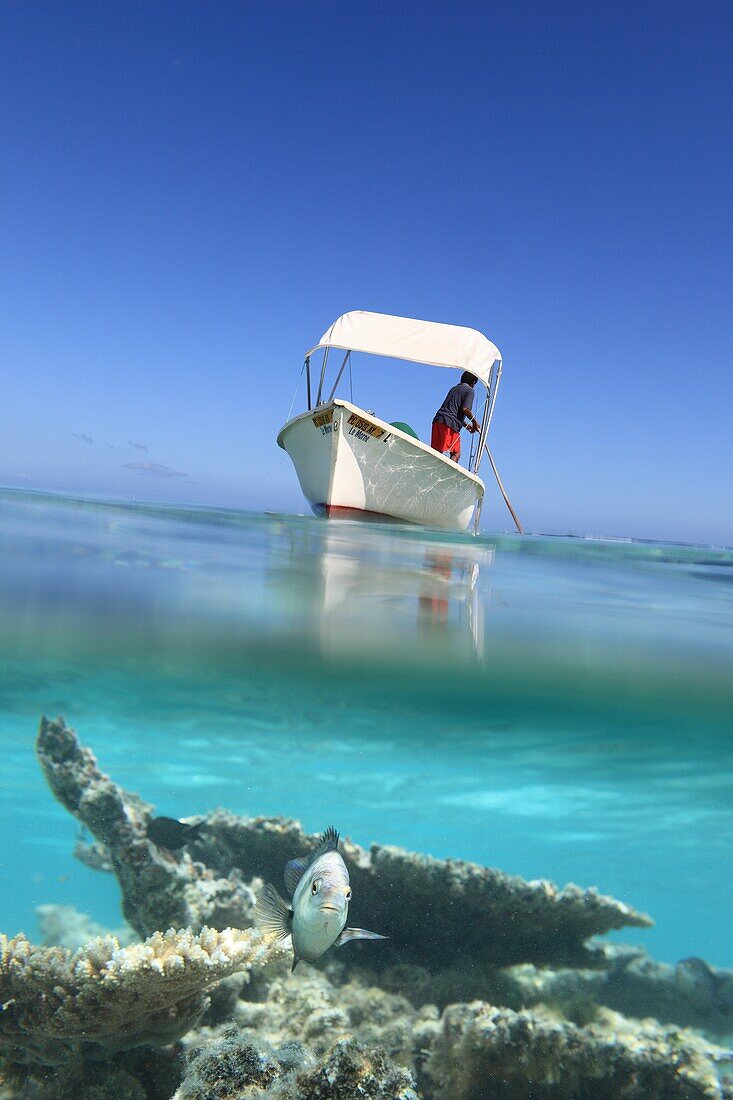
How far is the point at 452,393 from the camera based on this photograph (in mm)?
15508

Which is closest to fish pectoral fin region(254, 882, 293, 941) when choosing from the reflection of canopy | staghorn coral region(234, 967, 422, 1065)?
staghorn coral region(234, 967, 422, 1065)

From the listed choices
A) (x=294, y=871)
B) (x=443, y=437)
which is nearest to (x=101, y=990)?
(x=294, y=871)

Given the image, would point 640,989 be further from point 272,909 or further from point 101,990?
point 101,990

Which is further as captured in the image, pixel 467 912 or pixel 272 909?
pixel 467 912

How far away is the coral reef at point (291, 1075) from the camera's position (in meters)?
3.23

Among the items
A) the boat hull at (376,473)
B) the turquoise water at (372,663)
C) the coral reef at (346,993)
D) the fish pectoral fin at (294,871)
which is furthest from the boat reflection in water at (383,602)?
the boat hull at (376,473)

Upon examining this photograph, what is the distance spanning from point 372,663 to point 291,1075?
329cm

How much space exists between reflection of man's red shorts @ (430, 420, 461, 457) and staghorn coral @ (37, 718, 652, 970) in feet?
34.6

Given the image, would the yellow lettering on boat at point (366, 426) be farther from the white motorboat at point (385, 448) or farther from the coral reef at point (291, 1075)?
the coral reef at point (291, 1075)

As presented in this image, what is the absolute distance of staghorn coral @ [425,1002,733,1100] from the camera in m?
4.98

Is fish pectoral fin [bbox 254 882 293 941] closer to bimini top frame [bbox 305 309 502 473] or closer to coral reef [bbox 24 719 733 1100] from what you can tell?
coral reef [bbox 24 719 733 1100]

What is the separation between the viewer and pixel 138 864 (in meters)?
6.05

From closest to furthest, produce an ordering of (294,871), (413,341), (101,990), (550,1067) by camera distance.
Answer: (294,871), (101,990), (550,1067), (413,341)

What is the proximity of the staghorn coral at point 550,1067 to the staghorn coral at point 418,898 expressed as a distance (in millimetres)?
1430
